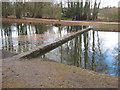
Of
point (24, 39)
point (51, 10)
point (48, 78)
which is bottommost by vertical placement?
point (48, 78)

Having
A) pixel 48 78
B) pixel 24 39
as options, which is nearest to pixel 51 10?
pixel 24 39

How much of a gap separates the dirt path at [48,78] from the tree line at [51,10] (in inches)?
936

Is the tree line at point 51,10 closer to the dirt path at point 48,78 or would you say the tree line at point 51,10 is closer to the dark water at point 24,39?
the dark water at point 24,39

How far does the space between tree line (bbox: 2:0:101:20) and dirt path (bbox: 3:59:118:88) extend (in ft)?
78.0

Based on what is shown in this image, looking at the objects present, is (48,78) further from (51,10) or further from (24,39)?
(51,10)

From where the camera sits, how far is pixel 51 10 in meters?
30.2

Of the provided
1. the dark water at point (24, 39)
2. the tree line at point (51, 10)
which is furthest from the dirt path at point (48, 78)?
the tree line at point (51, 10)

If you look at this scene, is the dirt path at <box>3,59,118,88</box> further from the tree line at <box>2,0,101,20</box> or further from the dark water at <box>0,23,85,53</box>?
the tree line at <box>2,0,101,20</box>

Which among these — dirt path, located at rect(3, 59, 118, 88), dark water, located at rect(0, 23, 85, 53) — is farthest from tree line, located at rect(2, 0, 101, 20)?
dirt path, located at rect(3, 59, 118, 88)

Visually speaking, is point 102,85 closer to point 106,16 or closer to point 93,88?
point 93,88

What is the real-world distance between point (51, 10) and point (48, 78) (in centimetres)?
2587

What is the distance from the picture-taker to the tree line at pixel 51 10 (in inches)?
1189

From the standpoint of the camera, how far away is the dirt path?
4.65 meters

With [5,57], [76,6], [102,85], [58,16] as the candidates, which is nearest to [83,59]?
[5,57]
